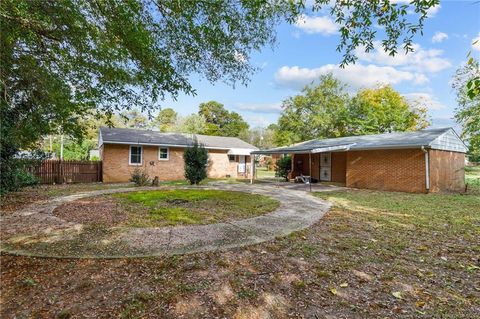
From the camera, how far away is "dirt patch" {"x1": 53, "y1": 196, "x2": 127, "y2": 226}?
6.12 m

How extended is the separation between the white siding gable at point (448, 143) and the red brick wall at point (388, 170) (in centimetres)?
112

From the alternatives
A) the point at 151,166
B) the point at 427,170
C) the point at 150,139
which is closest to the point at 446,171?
the point at 427,170

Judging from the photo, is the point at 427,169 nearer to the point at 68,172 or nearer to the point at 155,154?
the point at 155,154

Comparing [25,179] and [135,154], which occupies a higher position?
[135,154]

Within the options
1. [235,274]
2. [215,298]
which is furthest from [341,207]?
[215,298]

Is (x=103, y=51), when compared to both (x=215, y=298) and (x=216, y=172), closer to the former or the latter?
(x=215, y=298)

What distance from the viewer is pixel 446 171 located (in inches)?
539

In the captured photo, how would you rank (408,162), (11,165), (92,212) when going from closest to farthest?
(92,212)
(11,165)
(408,162)

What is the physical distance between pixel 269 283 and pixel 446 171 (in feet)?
48.0

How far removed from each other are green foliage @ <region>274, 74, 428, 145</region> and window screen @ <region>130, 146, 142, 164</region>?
19.4m

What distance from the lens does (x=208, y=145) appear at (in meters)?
21.0

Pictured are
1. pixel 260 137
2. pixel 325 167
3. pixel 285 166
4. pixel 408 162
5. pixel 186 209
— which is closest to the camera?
pixel 186 209

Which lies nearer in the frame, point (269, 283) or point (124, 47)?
point (269, 283)

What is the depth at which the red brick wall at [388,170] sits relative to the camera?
12.5 meters
